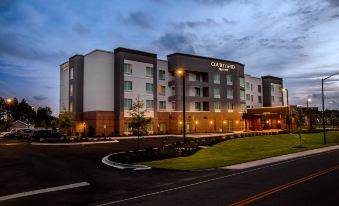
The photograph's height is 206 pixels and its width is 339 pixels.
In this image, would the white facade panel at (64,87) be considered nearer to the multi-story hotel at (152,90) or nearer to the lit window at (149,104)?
the multi-story hotel at (152,90)

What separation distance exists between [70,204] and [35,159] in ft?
47.0

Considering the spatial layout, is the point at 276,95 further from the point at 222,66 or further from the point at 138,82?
the point at 138,82

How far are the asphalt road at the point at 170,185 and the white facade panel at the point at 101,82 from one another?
40.0m

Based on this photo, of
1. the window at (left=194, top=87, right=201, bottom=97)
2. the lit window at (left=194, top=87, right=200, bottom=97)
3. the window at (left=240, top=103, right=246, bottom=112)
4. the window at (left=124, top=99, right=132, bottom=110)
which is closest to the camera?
the window at (left=124, top=99, right=132, bottom=110)

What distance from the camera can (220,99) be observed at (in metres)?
76.7

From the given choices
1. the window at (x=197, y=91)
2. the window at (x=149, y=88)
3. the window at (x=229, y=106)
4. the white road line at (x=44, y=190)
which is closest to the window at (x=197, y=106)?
the window at (x=197, y=91)

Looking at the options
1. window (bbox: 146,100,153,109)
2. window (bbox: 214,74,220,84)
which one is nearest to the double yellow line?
window (bbox: 146,100,153,109)

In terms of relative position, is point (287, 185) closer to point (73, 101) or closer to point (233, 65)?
point (73, 101)

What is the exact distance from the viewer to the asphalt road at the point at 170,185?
11.5 m

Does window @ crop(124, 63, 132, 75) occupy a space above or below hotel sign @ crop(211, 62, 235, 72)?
below

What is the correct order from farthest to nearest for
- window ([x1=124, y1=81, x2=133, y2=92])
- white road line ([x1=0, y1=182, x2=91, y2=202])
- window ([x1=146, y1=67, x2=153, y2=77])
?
1. window ([x1=146, y1=67, x2=153, y2=77])
2. window ([x1=124, y1=81, x2=133, y2=92])
3. white road line ([x1=0, y1=182, x2=91, y2=202])

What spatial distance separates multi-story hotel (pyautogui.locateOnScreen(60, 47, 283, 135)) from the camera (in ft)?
200

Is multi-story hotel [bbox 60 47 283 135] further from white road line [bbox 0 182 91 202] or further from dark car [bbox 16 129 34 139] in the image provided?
white road line [bbox 0 182 91 202]

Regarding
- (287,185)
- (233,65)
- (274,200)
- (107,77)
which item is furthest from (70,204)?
(233,65)
